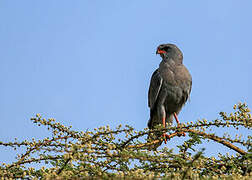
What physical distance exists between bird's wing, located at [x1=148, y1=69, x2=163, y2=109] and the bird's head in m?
0.48

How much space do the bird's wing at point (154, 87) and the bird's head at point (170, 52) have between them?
19.1 inches

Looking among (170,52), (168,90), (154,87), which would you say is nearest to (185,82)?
(168,90)

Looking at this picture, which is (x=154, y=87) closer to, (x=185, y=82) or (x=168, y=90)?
(x=168, y=90)

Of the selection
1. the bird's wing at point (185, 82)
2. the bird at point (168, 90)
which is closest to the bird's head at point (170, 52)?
the bird at point (168, 90)

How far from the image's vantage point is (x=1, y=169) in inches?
149

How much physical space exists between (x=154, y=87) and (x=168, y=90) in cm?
39

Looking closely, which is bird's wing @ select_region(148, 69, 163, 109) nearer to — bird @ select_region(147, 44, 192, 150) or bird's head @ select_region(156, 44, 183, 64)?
bird @ select_region(147, 44, 192, 150)

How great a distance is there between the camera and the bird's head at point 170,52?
890cm

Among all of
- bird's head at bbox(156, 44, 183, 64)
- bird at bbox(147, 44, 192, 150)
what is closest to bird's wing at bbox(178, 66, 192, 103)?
bird at bbox(147, 44, 192, 150)

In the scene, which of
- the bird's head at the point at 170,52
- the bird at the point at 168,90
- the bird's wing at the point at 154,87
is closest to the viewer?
the bird at the point at 168,90

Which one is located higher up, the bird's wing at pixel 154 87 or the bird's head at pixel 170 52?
the bird's head at pixel 170 52

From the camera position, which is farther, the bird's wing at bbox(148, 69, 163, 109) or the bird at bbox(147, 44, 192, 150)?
the bird's wing at bbox(148, 69, 163, 109)

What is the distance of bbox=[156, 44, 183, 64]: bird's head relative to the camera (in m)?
8.90

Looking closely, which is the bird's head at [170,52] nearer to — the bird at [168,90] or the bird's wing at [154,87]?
the bird at [168,90]
